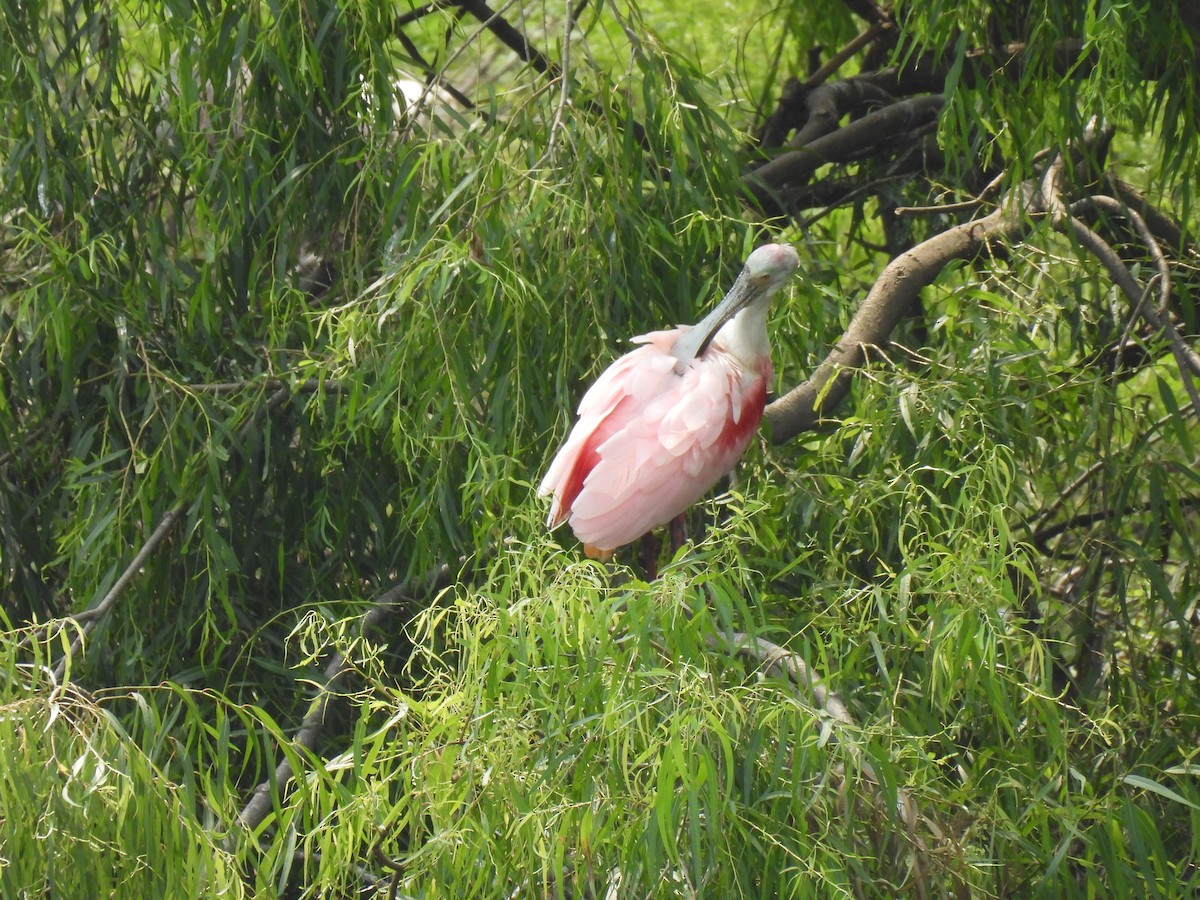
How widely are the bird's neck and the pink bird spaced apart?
0.06m

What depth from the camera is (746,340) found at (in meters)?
2.64

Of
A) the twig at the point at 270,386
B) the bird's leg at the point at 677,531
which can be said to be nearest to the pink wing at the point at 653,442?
the bird's leg at the point at 677,531

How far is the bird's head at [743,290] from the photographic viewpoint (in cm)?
248

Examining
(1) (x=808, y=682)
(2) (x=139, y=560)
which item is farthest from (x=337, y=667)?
(1) (x=808, y=682)

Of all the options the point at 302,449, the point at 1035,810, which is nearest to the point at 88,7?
the point at 302,449

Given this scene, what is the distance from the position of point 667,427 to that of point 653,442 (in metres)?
0.03

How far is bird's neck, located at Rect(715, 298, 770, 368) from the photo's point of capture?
2.62 metres

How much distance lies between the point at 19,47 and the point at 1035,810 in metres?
1.91

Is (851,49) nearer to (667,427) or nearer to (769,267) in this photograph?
(769,267)

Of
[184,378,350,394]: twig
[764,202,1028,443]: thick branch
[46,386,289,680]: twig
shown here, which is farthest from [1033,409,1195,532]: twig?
[46,386,289,680]: twig

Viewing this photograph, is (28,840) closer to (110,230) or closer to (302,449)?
(302,449)

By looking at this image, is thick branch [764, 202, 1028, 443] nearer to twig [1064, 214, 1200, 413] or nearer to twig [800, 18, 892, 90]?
twig [1064, 214, 1200, 413]

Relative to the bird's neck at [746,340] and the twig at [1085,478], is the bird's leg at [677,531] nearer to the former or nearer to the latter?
the bird's neck at [746,340]

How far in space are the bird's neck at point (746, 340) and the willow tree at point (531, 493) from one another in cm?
5
